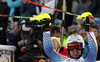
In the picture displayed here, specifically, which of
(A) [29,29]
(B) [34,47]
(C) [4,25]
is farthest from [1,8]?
(B) [34,47]

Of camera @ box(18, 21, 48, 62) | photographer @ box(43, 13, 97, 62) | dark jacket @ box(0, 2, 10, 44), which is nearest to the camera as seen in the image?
photographer @ box(43, 13, 97, 62)

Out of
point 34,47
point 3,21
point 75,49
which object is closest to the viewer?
point 75,49

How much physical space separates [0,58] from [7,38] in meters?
1.29

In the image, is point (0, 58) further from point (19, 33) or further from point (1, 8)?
→ point (1, 8)

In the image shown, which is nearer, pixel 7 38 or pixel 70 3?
pixel 7 38

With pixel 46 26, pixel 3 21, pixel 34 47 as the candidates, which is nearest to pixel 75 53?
pixel 46 26

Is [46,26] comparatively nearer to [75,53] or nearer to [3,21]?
[75,53]

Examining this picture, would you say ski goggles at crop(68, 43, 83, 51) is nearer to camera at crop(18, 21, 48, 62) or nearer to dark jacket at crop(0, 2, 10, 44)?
camera at crop(18, 21, 48, 62)

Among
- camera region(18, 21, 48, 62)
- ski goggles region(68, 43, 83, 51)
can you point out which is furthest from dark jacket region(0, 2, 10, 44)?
ski goggles region(68, 43, 83, 51)

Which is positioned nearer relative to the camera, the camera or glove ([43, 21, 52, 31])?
glove ([43, 21, 52, 31])

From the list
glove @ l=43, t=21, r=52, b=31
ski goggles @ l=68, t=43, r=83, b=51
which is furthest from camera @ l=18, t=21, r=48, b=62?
ski goggles @ l=68, t=43, r=83, b=51

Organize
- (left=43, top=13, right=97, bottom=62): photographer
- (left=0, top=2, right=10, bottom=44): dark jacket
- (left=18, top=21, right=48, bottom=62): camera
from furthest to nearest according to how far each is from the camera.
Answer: (left=0, top=2, right=10, bottom=44): dark jacket → (left=18, top=21, right=48, bottom=62): camera → (left=43, top=13, right=97, bottom=62): photographer

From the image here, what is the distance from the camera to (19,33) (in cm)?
371

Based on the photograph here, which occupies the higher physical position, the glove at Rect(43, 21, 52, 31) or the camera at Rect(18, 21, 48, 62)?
the glove at Rect(43, 21, 52, 31)
